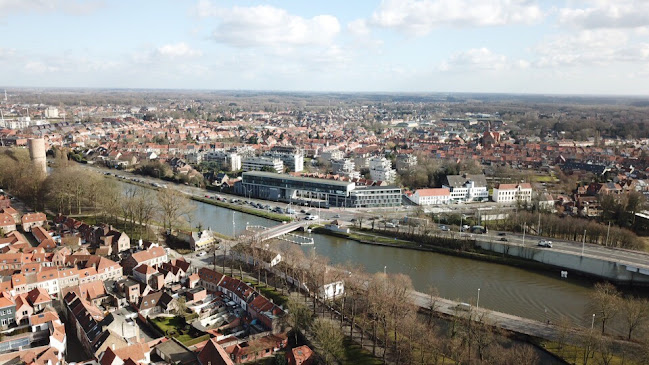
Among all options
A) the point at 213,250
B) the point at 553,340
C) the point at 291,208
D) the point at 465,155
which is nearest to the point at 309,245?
the point at 213,250

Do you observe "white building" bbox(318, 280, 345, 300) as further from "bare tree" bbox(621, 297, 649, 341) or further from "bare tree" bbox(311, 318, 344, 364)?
"bare tree" bbox(621, 297, 649, 341)

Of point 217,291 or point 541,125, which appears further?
point 541,125

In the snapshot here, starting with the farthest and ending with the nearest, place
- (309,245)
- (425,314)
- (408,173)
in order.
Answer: (408,173)
(309,245)
(425,314)

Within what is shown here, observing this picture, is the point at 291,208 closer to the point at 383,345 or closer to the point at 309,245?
the point at 309,245

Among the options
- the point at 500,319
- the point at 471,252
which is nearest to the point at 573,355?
the point at 500,319

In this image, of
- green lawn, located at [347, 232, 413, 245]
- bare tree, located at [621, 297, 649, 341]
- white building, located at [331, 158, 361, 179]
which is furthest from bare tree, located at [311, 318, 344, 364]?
white building, located at [331, 158, 361, 179]

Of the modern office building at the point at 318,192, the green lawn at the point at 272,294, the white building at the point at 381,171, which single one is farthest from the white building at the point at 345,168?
the green lawn at the point at 272,294
